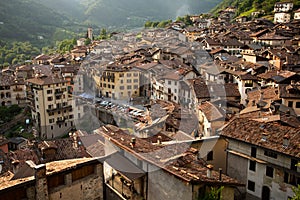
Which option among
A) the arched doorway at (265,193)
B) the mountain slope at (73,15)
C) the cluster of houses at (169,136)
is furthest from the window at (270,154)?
the mountain slope at (73,15)

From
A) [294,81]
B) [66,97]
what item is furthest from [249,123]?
[66,97]

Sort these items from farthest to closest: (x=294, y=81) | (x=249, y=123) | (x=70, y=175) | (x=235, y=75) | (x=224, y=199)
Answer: (x=235, y=75) < (x=294, y=81) < (x=249, y=123) < (x=224, y=199) < (x=70, y=175)

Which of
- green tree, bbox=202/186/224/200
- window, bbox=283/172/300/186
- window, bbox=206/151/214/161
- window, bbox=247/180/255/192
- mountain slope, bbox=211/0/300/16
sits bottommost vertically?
window, bbox=247/180/255/192

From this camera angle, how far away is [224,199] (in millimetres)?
11234

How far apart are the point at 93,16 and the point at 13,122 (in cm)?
11945

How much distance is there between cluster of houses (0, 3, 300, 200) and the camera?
10547mm

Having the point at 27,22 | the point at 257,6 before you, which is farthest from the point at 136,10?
the point at 257,6

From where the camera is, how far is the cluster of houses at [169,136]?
10547 mm

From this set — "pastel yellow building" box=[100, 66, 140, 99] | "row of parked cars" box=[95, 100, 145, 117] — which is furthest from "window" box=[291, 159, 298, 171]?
"pastel yellow building" box=[100, 66, 140, 99]

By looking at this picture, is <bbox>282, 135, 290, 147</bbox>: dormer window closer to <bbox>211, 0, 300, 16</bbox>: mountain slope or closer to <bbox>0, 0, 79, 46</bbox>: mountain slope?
<bbox>211, 0, 300, 16</bbox>: mountain slope

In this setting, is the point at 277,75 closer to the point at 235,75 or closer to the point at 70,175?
the point at 235,75

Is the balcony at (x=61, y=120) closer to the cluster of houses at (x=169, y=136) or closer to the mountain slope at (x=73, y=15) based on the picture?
the cluster of houses at (x=169, y=136)

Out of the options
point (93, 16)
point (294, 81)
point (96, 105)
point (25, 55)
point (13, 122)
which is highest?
point (93, 16)

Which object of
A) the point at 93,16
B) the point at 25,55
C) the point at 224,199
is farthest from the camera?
the point at 93,16
